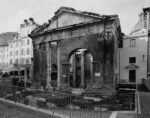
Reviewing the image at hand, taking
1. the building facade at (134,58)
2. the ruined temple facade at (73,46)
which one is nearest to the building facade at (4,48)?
the ruined temple facade at (73,46)

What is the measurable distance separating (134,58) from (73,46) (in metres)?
11.8

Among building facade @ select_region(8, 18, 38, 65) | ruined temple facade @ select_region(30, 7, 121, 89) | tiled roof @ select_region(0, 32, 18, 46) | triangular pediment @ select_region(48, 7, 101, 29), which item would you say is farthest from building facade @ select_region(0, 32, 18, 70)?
triangular pediment @ select_region(48, 7, 101, 29)

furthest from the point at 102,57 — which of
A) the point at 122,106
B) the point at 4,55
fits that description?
the point at 4,55

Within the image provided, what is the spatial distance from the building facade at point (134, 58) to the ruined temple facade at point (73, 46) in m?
6.00

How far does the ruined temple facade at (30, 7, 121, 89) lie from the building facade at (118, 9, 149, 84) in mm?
5997

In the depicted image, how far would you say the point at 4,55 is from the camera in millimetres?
47469

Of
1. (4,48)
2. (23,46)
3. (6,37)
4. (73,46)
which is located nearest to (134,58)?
(73,46)

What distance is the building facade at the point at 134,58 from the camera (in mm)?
23391

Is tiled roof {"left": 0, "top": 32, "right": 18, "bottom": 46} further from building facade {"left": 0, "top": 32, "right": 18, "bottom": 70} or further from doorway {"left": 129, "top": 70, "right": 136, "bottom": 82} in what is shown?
doorway {"left": 129, "top": 70, "right": 136, "bottom": 82}

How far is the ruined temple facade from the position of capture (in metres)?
15.5

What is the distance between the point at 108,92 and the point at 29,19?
3227 centimetres

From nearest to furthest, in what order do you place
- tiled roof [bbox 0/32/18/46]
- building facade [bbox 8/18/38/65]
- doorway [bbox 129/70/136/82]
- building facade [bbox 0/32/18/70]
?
doorway [bbox 129/70/136/82]
building facade [bbox 8/18/38/65]
building facade [bbox 0/32/18/70]
tiled roof [bbox 0/32/18/46]

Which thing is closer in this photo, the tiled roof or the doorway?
the doorway

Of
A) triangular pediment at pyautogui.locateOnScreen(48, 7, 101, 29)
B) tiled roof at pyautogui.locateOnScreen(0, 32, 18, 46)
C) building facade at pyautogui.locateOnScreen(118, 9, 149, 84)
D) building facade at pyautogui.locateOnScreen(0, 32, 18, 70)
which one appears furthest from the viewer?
tiled roof at pyautogui.locateOnScreen(0, 32, 18, 46)
